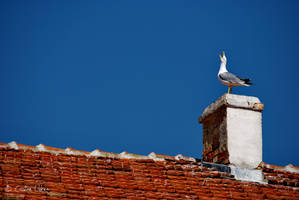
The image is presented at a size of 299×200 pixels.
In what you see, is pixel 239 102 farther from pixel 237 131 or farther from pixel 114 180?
pixel 114 180

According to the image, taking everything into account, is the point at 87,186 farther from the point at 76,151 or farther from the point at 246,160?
the point at 246,160

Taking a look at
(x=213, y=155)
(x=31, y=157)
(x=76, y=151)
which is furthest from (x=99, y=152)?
(x=213, y=155)

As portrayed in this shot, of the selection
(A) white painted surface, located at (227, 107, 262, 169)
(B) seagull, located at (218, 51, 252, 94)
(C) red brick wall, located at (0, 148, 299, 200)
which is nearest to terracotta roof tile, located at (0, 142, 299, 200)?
(C) red brick wall, located at (0, 148, 299, 200)

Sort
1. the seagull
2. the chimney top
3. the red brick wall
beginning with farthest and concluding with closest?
the seagull, the chimney top, the red brick wall

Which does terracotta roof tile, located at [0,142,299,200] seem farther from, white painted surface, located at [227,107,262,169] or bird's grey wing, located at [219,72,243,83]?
bird's grey wing, located at [219,72,243,83]

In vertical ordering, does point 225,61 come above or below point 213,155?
above

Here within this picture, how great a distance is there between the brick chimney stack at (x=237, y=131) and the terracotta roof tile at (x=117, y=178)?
14.9 inches

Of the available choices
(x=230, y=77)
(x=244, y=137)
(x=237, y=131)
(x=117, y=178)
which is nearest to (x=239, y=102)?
(x=237, y=131)

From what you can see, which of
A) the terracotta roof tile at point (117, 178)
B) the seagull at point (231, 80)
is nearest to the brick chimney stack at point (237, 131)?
the terracotta roof tile at point (117, 178)

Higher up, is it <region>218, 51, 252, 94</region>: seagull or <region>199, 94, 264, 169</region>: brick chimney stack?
<region>218, 51, 252, 94</region>: seagull

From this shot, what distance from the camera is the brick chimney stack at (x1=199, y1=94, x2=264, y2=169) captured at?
8.66 metres

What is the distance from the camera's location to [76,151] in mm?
8047

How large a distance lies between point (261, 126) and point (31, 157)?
13.4 feet

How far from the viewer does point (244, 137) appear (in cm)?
878
